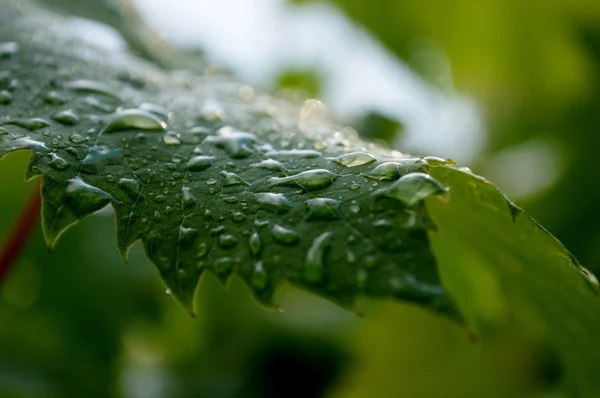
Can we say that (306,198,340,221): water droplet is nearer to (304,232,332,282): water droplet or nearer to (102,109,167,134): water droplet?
(304,232,332,282): water droplet

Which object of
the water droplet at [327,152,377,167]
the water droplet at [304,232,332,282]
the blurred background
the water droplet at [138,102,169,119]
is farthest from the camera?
the blurred background

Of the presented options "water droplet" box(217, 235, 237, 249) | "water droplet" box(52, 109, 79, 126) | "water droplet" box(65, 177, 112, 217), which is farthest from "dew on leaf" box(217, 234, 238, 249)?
"water droplet" box(52, 109, 79, 126)

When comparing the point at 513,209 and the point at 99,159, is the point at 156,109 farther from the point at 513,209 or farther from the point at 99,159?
the point at 513,209

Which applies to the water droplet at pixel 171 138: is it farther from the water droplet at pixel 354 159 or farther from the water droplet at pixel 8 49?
the water droplet at pixel 8 49

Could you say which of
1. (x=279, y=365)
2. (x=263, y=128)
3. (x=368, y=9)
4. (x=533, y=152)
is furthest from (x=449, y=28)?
(x=263, y=128)

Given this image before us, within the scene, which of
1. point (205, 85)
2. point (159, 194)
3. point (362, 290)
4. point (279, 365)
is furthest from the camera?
point (279, 365)

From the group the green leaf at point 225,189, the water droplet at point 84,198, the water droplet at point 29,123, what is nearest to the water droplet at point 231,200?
the green leaf at point 225,189

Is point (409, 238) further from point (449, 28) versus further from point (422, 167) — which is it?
point (449, 28)
